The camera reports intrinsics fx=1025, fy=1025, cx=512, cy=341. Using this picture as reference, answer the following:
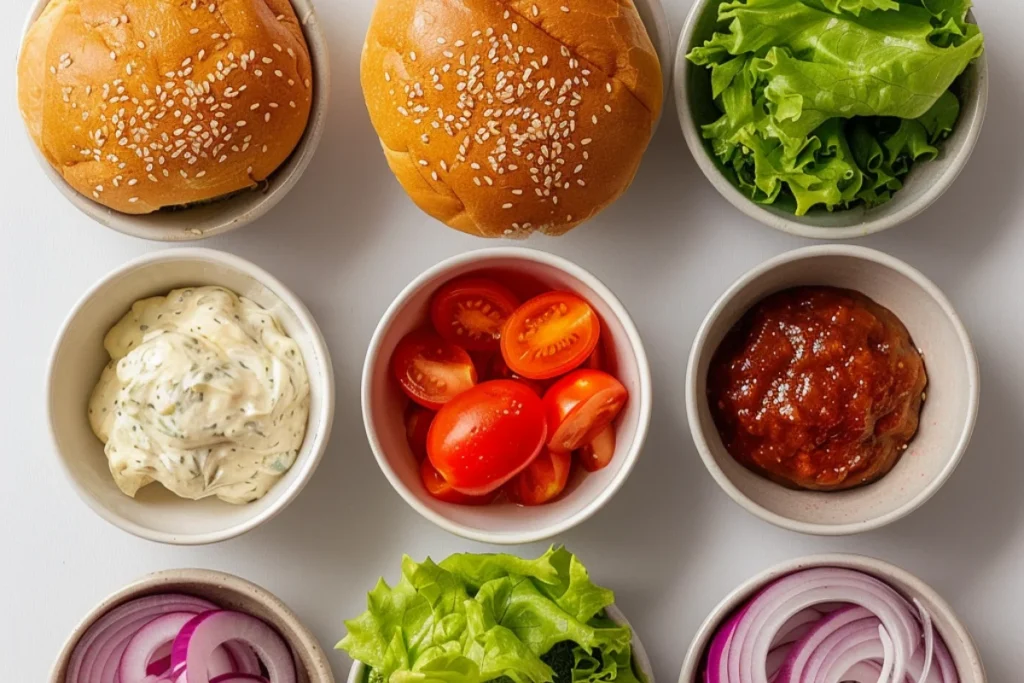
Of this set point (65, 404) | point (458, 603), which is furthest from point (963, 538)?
point (65, 404)

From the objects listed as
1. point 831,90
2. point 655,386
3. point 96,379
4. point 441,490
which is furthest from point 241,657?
point 831,90

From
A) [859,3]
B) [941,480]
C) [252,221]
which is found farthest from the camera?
[252,221]

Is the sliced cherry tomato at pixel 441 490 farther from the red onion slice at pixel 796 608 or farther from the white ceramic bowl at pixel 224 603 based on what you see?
the red onion slice at pixel 796 608

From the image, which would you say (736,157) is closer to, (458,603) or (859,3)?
(859,3)

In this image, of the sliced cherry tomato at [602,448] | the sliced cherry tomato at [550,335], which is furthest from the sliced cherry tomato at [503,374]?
the sliced cherry tomato at [602,448]

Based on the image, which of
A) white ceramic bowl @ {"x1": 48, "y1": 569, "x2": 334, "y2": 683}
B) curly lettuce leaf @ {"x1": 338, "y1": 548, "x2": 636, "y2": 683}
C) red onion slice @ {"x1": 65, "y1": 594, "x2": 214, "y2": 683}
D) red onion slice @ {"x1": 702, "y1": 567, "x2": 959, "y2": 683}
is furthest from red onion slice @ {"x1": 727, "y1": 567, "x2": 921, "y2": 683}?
red onion slice @ {"x1": 65, "y1": 594, "x2": 214, "y2": 683}

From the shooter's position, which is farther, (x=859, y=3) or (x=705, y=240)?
(x=705, y=240)
